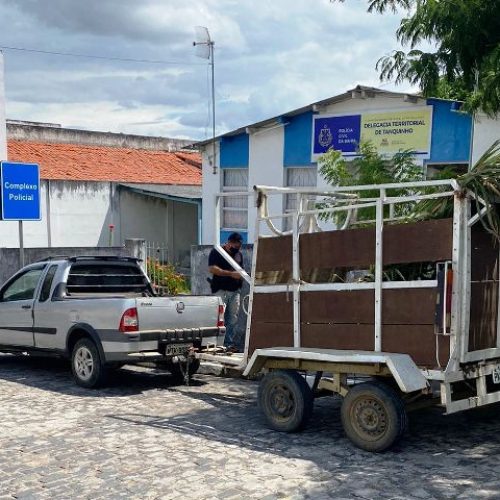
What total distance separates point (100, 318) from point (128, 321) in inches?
18.1

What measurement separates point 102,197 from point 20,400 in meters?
17.8

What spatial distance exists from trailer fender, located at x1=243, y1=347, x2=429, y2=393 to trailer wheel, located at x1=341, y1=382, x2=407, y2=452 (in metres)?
0.26

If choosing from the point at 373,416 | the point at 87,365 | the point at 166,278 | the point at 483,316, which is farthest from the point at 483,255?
the point at 166,278

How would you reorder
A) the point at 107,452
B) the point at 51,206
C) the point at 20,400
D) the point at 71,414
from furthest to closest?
the point at 51,206 < the point at 20,400 < the point at 71,414 < the point at 107,452

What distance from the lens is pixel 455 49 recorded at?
9.05 metres

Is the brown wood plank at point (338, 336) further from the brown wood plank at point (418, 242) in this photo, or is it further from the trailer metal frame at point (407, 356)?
the brown wood plank at point (418, 242)

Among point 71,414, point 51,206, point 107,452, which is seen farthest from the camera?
point 51,206

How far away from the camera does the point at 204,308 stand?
9586 millimetres

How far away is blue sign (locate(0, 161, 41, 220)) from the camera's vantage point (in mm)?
13000

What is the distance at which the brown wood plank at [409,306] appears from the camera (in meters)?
6.11

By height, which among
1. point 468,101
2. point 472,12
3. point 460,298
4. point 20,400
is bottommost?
point 20,400

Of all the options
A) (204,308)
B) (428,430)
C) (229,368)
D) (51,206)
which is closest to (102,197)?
(51,206)

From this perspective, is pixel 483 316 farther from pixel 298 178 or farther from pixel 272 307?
pixel 298 178

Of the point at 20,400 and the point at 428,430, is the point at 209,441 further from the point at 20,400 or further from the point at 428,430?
the point at 20,400
